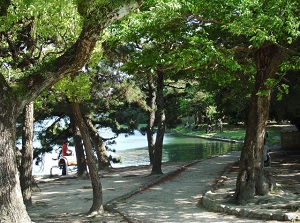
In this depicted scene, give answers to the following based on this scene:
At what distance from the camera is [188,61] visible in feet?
28.7

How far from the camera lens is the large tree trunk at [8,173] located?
6523 millimetres

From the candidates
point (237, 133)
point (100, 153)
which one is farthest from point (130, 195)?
point (237, 133)

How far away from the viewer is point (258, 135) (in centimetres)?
991

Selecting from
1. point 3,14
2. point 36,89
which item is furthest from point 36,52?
point 36,89

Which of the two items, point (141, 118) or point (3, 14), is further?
point (141, 118)

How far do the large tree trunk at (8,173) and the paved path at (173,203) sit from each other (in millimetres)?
2764

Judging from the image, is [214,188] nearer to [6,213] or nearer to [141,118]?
[6,213]

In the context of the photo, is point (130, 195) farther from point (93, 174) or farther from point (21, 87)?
point (21, 87)

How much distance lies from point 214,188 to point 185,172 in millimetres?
5074

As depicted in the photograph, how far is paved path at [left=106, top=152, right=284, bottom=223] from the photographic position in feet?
28.4

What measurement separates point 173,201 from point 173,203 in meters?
0.29

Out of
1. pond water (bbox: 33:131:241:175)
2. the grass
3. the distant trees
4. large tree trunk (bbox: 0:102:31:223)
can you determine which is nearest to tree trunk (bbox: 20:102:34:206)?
A: the distant trees

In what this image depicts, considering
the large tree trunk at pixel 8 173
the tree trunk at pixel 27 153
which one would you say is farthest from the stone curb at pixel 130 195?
the large tree trunk at pixel 8 173

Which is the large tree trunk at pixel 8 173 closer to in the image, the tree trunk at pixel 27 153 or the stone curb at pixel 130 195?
the stone curb at pixel 130 195
